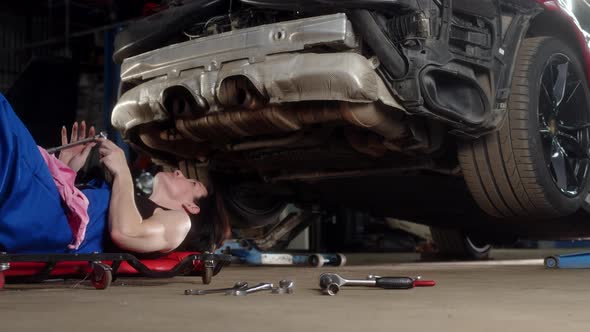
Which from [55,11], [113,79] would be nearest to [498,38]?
[113,79]

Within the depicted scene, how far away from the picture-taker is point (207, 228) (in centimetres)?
308

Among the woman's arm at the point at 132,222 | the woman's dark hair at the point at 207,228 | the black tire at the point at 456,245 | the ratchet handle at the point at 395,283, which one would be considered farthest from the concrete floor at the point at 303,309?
the black tire at the point at 456,245

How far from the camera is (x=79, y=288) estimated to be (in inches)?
97.3

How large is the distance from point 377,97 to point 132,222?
0.97 m

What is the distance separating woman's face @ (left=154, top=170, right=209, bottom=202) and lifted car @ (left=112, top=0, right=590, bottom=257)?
0.29m

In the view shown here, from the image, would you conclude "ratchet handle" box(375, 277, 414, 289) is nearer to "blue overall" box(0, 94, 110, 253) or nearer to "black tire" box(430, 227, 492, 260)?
"blue overall" box(0, 94, 110, 253)

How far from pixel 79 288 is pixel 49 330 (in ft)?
3.62

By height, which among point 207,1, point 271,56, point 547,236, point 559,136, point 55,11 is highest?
point 55,11

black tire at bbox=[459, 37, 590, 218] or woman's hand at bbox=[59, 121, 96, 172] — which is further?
black tire at bbox=[459, 37, 590, 218]

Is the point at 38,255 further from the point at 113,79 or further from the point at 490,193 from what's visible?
the point at 113,79

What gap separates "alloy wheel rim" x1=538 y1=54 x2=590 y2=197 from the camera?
10.8 ft

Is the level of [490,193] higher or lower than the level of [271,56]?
lower

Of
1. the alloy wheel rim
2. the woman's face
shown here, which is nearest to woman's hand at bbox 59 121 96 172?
the woman's face

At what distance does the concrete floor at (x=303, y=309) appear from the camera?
1.49 meters
